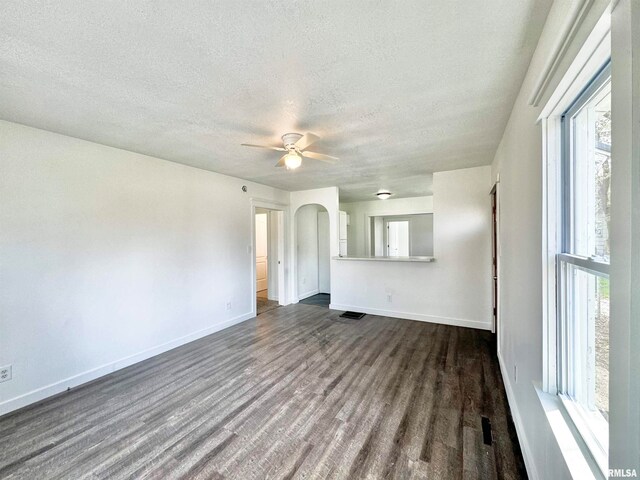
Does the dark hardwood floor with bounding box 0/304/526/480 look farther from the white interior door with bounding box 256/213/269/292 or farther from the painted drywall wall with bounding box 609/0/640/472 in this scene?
the white interior door with bounding box 256/213/269/292

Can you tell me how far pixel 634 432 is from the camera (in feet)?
1.97

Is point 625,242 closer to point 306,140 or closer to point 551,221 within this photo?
point 551,221

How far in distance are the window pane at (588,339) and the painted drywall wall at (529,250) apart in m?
0.14

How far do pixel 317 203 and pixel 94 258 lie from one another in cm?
352

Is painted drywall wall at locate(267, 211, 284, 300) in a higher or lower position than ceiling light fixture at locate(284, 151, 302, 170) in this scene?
lower

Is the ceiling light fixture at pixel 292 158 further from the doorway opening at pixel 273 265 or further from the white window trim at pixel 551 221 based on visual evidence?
the doorway opening at pixel 273 265

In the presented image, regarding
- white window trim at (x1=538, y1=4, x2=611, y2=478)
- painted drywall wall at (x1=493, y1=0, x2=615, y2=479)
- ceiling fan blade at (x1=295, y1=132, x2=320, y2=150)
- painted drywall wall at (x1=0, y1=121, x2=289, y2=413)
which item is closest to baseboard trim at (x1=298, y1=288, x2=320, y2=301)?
painted drywall wall at (x1=0, y1=121, x2=289, y2=413)

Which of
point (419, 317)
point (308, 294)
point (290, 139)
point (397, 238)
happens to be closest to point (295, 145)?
point (290, 139)

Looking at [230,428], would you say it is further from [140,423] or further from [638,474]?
[638,474]

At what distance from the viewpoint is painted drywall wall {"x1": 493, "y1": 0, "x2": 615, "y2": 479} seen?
1.05m

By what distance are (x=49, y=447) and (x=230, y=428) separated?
1185mm

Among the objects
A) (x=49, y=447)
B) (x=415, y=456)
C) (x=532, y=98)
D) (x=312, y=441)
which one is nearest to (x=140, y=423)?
(x=49, y=447)

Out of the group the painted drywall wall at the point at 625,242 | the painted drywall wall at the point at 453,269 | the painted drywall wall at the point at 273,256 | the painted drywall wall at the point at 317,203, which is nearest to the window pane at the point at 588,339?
the painted drywall wall at the point at 625,242

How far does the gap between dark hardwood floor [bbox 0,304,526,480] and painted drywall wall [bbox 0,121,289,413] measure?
32cm
